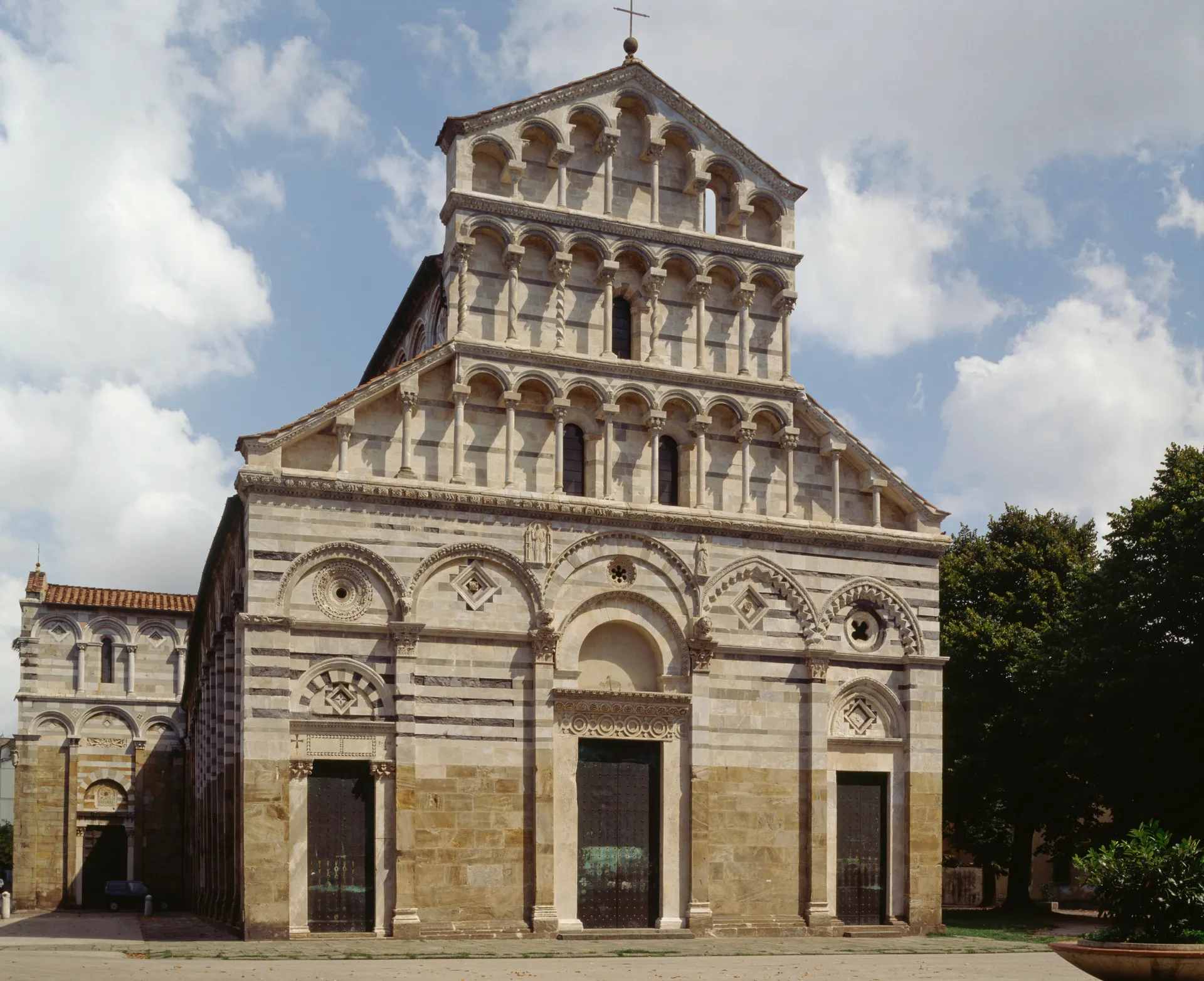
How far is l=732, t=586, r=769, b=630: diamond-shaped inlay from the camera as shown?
1164 inches

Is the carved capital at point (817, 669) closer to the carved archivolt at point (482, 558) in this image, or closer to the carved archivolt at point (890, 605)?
the carved archivolt at point (890, 605)

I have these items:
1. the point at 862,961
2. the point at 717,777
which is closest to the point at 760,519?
the point at 717,777

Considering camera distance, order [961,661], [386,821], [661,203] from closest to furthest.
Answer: [386,821]
[661,203]
[961,661]

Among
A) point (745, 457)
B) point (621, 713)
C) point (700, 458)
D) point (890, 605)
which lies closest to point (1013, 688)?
point (890, 605)

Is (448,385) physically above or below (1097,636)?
above

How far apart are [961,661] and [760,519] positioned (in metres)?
14.7

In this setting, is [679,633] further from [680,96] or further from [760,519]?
[680,96]

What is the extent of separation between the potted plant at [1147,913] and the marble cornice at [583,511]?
37.7ft

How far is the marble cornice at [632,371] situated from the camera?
2842 cm

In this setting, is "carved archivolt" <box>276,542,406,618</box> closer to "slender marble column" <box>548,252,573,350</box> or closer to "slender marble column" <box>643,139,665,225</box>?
"slender marble column" <box>548,252,573,350</box>

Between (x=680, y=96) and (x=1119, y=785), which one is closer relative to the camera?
(x=680, y=96)

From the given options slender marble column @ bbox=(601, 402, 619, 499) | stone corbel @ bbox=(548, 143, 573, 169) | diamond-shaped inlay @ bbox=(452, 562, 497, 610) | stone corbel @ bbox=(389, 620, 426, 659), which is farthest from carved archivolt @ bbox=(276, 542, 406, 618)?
stone corbel @ bbox=(548, 143, 573, 169)

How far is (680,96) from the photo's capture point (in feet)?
102

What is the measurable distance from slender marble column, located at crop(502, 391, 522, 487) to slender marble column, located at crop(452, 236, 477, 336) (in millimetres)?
1630
